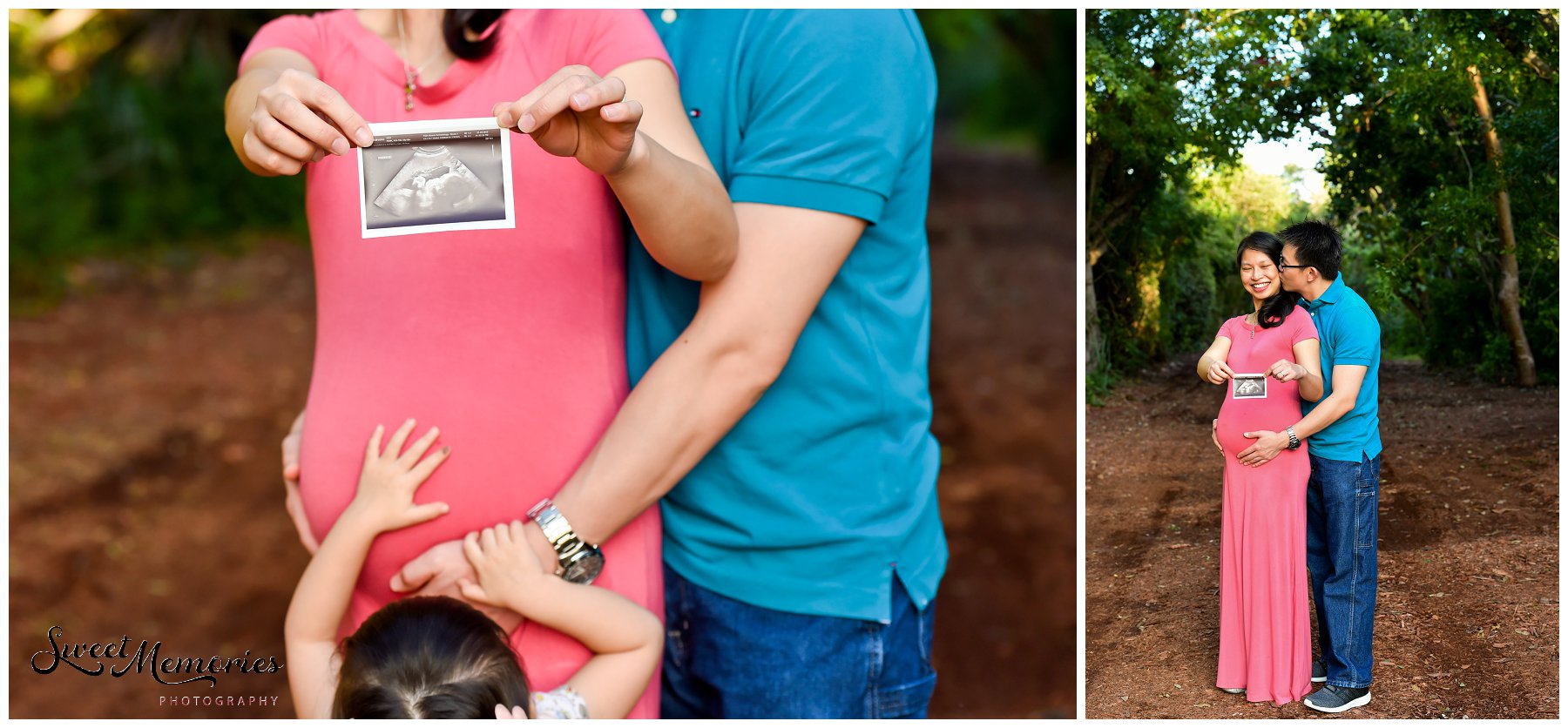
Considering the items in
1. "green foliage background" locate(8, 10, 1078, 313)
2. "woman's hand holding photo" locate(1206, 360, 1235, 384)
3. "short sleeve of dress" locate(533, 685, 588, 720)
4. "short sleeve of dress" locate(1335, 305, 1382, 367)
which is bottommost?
"short sleeve of dress" locate(533, 685, 588, 720)

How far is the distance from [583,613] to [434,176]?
0.52 m

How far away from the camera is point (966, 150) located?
628 centimetres

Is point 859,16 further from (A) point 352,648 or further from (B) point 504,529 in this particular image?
(A) point 352,648

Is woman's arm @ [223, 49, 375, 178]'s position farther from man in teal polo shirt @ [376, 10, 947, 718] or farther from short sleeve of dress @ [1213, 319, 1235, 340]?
short sleeve of dress @ [1213, 319, 1235, 340]

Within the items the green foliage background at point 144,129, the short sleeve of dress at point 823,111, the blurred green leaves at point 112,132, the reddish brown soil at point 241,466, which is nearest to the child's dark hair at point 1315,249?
the short sleeve of dress at point 823,111

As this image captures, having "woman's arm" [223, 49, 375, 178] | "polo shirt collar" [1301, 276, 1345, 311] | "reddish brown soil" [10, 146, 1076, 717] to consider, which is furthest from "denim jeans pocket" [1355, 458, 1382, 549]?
"reddish brown soil" [10, 146, 1076, 717]

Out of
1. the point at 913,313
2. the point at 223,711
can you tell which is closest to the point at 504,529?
the point at 913,313

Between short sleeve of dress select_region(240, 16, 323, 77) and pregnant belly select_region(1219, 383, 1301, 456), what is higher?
short sleeve of dress select_region(240, 16, 323, 77)

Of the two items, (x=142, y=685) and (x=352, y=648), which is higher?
(x=352, y=648)

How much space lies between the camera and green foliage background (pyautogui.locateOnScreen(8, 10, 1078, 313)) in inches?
192

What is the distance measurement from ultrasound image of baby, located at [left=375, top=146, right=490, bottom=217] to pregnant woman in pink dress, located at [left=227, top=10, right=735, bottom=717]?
0.05 meters

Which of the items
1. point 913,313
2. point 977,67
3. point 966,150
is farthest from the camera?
point 966,150

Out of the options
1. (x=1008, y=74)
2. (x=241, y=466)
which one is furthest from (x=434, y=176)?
(x=1008, y=74)

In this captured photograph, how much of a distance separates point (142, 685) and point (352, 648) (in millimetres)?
2103
